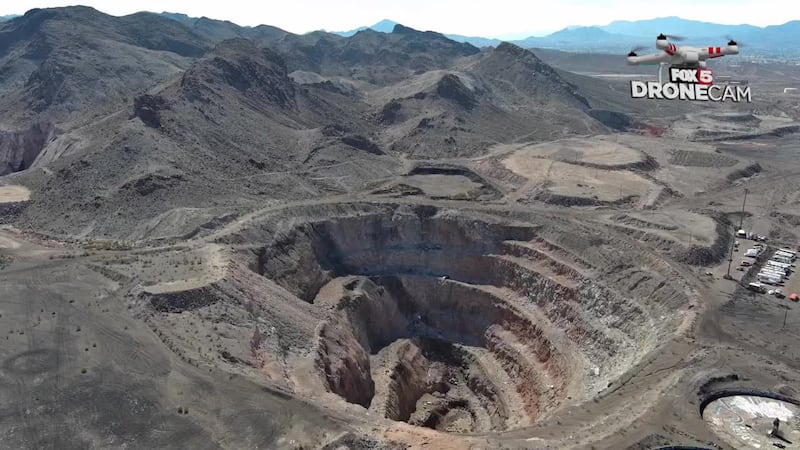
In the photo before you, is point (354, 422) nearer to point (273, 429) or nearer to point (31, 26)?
point (273, 429)

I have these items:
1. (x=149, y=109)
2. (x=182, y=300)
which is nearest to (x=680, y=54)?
(x=182, y=300)

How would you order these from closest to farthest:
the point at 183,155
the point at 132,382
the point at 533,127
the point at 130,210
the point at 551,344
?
the point at 132,382, the point at 551,344, the point at 130,210, the point at 183,155, the point at 533,127

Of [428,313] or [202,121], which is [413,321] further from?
[202,121]

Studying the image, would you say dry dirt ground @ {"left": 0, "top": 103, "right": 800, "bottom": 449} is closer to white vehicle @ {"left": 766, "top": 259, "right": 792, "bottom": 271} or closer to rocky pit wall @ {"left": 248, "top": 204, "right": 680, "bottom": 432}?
rocky pit wall @ {"left": 248, "top": 204, "right": 680, "bottom": 432}

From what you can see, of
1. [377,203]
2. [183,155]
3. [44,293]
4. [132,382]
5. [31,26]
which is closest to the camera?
[132,382]

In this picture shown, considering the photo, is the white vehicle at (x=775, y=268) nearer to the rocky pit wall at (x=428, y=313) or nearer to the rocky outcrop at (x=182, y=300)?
the rocky pit wall at (x=428, y=313)

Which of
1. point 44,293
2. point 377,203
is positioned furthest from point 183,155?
point 44,293

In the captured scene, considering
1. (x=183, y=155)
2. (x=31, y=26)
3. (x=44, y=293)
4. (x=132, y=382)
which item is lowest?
(x=132, y=382)

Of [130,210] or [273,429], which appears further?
[130,210]

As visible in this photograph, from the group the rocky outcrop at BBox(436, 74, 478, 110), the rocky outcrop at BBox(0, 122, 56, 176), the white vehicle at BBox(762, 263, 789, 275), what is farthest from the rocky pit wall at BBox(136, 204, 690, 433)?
the rocky outcrop at BBox(436, 74, 478, 110)
